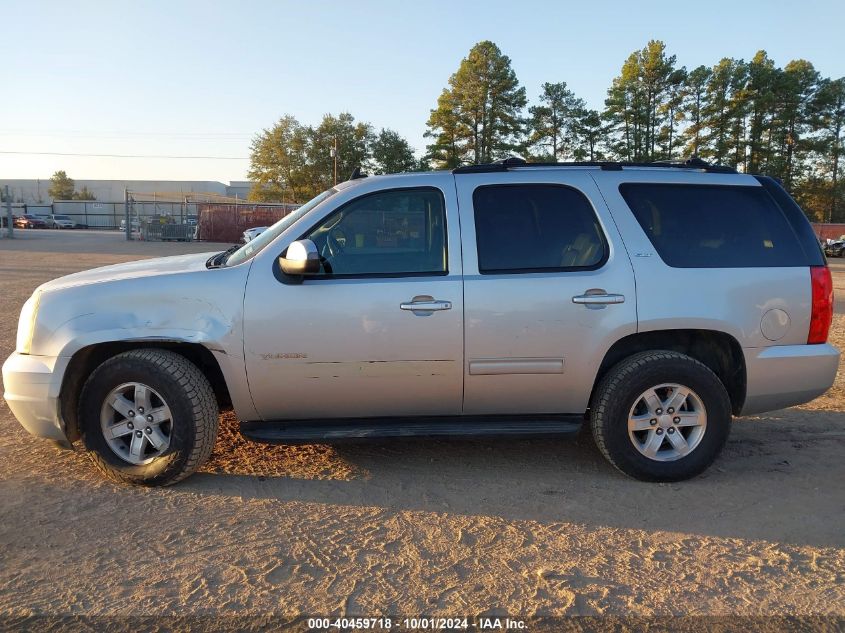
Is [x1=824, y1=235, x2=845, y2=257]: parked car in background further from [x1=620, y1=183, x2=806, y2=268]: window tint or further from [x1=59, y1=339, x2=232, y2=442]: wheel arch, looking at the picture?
[x1=59, y1=339, x2=232, y2=442]: wheel arch

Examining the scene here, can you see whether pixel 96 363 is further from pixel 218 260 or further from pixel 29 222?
pixel 29 222

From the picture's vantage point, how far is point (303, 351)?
3.88 metres

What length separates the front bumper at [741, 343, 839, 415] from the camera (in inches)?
160

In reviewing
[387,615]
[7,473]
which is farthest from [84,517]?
[387,615]

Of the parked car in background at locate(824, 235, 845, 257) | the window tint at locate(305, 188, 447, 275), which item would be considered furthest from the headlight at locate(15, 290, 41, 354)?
the parked car in background at locate(824, 235, 845, 257)

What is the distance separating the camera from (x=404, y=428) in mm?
4016

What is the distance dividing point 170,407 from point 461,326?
175cm

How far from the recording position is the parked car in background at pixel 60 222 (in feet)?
217

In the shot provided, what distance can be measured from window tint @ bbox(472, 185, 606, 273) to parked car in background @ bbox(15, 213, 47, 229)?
220ft

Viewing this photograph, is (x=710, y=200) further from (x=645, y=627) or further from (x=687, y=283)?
(x=645, y=627)

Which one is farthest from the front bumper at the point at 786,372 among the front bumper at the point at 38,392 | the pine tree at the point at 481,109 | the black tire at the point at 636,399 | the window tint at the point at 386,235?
the pine tree at the point at 481,109

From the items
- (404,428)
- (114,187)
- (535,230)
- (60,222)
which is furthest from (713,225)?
(114,187)

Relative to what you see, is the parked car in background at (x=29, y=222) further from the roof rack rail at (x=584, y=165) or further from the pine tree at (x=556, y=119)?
the roof rack rail at (x=584, y=165)

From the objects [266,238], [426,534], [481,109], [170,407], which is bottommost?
[426,534]
